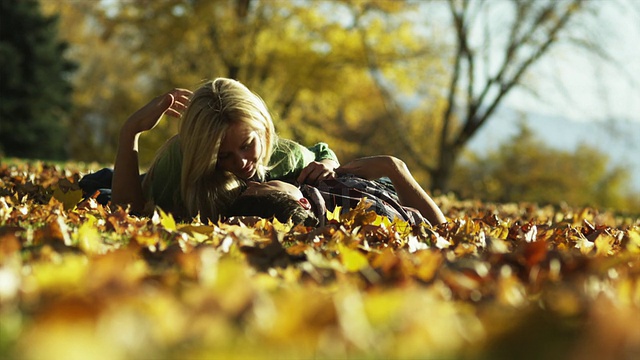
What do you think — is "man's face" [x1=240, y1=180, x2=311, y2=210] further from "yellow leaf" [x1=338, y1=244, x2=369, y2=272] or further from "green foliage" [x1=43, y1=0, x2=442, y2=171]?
"green foliage" [x1=43, y1=0, x2=442, y2=171]

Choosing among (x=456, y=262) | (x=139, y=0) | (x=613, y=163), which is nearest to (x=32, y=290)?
(x=456, y=262)

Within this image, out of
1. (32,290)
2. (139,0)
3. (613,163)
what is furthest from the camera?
(613,163)

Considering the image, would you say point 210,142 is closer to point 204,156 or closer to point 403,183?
point 204,156

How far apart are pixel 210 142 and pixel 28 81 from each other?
22390 mm

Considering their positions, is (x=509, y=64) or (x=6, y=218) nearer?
(x=6, y=218)

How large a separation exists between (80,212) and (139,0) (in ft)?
66.5

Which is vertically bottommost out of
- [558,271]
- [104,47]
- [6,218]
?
[104,47]

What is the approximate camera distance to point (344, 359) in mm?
1078

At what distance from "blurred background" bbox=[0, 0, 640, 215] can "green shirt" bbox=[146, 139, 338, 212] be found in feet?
28.5

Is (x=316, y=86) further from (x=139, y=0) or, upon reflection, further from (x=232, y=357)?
(x=232, y=357)

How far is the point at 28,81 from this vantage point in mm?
23844

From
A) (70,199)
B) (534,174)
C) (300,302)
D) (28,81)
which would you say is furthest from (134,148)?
(534,174)

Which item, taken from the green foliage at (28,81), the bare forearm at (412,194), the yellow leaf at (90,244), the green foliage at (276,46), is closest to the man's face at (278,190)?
the bare forearm at (412,194)

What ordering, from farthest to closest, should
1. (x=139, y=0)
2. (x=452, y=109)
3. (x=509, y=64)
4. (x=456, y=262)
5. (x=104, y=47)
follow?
(x=104, y=47), (x=139, y=0), (x=452, y=109), (x=509, y=64), (x=456, y=262)
